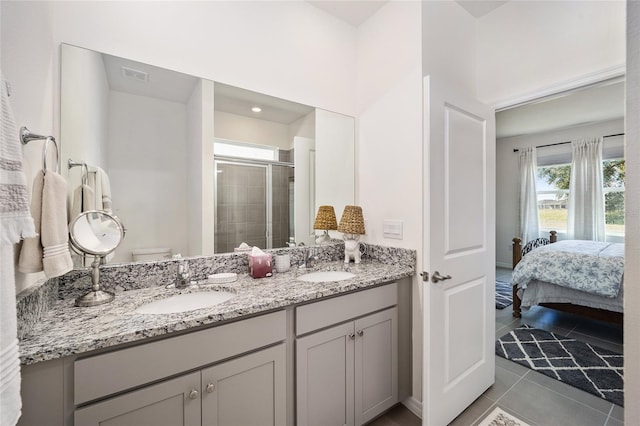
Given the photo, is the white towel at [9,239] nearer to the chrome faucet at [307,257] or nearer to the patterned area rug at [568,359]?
the chrome faucet at [307,257]

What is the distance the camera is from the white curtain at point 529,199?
204 inches

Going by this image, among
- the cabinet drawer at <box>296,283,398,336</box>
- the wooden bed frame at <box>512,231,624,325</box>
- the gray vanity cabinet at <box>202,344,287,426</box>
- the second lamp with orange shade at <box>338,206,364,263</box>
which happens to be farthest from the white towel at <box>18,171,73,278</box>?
the wooden bed frame at <box>512,231,624,325</box>

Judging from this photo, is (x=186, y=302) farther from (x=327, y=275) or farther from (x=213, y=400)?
(x=327, y=275)

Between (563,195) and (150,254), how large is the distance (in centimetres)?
646

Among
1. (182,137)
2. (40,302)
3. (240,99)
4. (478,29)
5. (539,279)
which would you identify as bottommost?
(539,279)

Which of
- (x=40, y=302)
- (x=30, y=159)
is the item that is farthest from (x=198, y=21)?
(x=40, y=302)

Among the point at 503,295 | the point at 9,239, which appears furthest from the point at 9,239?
the point at 503,295

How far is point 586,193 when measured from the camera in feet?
15.1

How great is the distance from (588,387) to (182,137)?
10.2ft

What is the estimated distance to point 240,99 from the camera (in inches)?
66.7

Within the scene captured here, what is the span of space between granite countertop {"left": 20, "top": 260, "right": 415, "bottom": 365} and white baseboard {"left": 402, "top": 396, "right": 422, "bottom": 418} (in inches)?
32.2

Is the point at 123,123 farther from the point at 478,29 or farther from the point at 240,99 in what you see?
the point at 478,29

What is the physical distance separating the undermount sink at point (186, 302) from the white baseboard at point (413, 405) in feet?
4.38

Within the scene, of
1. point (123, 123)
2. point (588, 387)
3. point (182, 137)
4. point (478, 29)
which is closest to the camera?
point (123, 123)
